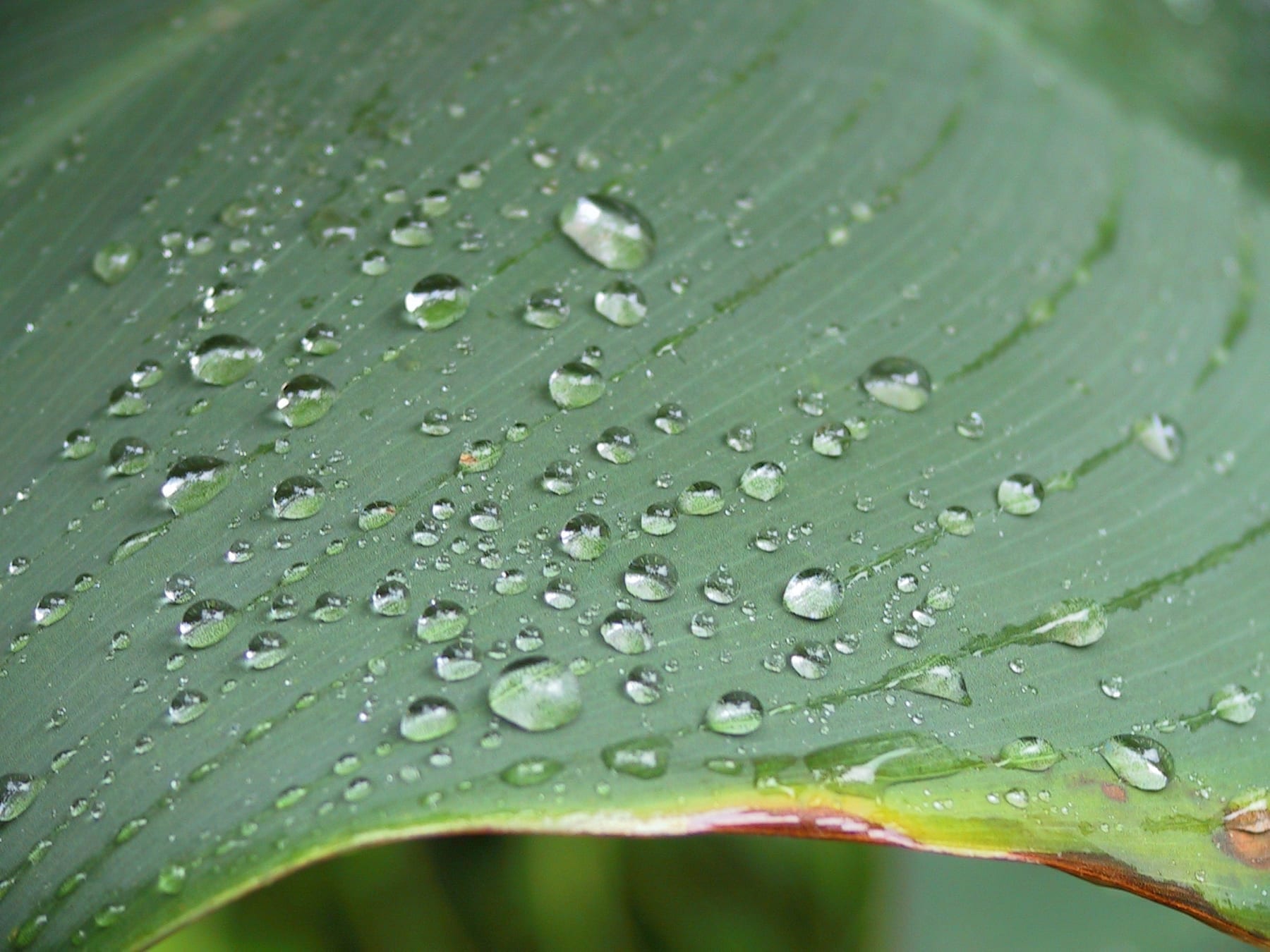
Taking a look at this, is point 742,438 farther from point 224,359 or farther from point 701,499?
point 224,359

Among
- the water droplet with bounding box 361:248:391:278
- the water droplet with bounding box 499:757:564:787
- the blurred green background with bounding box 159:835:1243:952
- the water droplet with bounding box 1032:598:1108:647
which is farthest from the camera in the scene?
the blurred green background with bounding box 159:835:1243:952

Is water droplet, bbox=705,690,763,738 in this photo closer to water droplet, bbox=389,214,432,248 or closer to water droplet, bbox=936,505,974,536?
water droplet, bbox=936,505,974,536

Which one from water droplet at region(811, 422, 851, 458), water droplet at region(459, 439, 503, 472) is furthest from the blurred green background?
water droplet at region(459, 439, 503, 472)

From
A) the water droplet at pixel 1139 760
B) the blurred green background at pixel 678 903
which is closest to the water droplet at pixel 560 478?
the water droplet at pixel 1139 760

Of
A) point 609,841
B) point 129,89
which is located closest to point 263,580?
point 129,89

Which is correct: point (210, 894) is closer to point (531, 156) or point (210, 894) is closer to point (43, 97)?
point (531, 156)

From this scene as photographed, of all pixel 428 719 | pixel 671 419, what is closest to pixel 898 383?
pixel 671 419
